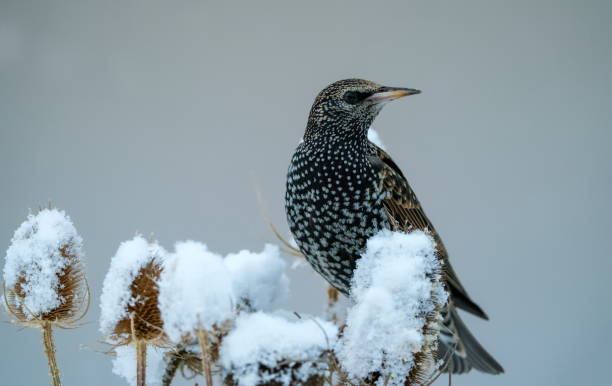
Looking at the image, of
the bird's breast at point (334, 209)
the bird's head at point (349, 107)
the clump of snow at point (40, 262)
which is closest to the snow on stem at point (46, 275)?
the clump of snow at point (40, 262)

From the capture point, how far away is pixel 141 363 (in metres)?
0.72

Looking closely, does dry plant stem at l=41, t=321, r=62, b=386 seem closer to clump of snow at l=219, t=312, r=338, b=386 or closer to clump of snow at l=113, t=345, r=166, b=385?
clump of snow at l=113, t=345, r=166, b=385

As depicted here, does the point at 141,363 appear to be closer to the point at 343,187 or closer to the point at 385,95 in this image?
the point at 343,187

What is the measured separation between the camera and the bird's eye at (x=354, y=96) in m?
1.41

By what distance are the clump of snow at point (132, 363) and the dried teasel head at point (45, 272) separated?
0.08m

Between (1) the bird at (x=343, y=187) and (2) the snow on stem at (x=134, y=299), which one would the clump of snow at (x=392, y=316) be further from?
(1) the bird at (x=343, y=187)

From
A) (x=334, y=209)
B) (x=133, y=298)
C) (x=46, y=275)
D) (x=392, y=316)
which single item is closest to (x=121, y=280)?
(x=133, y=298)

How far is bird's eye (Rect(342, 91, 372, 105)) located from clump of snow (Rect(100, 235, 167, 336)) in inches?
31.4

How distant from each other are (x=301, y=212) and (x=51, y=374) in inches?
28.0

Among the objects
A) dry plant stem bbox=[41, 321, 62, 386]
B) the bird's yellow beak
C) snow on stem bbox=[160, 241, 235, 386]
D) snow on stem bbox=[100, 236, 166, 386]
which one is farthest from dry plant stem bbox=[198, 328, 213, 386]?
the bird's yellow beak

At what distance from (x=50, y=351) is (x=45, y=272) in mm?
107

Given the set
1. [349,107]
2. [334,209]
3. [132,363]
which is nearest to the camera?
[132,363]

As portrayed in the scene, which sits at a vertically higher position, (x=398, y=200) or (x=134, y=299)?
(x=398, y=200)

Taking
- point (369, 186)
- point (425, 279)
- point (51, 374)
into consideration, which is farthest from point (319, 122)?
point (51, 374)
